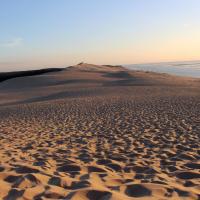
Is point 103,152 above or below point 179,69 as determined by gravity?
above

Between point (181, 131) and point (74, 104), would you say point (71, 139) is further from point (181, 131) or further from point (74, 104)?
point (74, 104)

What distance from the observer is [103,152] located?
7.35 meters

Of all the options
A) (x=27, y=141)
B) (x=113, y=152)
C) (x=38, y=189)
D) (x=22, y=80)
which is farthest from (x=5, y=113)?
(x=22, y=80)

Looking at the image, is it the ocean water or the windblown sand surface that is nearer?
the windblown sand surface

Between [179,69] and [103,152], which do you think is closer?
[103,152]

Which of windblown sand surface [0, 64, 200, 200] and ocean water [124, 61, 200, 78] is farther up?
windblown sand surface [0, 64, 200, 200]

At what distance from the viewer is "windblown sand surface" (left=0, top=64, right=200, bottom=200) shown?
4531 mm

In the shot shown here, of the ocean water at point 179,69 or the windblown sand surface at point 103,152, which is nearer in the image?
the windblown sand surface at point 103,152

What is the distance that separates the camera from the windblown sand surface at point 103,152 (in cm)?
453

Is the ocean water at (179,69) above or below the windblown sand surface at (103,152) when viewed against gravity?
below

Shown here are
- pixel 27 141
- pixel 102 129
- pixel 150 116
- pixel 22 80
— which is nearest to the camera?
pixel 27 141

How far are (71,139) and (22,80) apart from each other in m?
27.4

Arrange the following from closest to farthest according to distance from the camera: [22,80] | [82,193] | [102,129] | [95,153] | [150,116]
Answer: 1. [82,193]
2. [95,153]
3. [102,129]
4. [150,116]
5. [22,80]

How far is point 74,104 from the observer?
18312 mm
